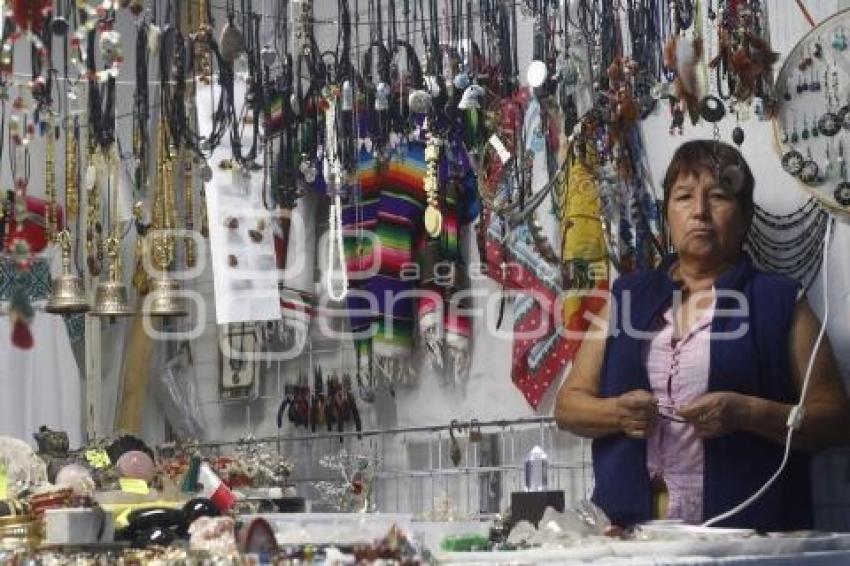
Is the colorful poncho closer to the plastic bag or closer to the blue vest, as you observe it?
the plastic bag

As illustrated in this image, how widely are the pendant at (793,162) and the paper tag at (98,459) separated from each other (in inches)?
73.2

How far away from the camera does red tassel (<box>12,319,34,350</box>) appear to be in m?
1.95

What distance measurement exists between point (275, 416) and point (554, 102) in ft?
5.17

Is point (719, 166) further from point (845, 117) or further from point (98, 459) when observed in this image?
point (98, 459)

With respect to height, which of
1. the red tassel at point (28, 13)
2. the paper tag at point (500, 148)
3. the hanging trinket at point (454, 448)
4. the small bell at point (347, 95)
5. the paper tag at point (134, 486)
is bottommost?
the paper tag at point (134, 486)

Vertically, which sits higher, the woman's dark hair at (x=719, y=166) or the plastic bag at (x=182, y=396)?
the woman's dark hair at (x=719, y=166)

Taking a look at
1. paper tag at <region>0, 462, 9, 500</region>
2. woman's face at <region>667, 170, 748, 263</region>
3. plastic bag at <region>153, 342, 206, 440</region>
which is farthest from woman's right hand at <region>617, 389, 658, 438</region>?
plastic bag at <region>153, 342, 206, 440</region>

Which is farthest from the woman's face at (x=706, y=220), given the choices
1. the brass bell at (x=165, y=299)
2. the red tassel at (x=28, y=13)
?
the red tassel at (x=28, y=13)

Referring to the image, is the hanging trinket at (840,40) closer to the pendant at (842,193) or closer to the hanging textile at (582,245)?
the pendant at (842,193)

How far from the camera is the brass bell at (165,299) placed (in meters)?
4.86

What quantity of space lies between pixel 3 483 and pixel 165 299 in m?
1.46

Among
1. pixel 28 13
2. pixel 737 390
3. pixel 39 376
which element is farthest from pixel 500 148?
pixel 28 13

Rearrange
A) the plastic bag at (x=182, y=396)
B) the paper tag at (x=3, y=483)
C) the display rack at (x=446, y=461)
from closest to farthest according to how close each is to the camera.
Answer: the paper tag at (x=3, y=483)
the display rack at (x=446, y=461)
the plastic bag at (x=182, y=396)

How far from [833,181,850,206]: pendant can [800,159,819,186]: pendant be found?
6 centimetres
